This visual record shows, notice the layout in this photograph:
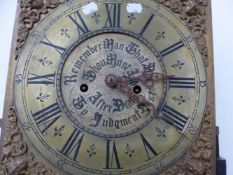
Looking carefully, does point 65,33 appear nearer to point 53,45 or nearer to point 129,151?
point 53,45

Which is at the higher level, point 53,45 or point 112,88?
point 53,45

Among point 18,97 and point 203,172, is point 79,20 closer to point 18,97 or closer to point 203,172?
point 18,97

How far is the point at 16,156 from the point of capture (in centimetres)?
112

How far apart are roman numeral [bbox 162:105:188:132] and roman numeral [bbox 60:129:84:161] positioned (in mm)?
252

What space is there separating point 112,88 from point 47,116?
0.21 meters

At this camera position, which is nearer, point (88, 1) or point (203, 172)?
point (203, 172)

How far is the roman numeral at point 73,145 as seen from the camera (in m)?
1.11

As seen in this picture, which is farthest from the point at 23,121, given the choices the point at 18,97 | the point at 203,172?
the point at 203,172

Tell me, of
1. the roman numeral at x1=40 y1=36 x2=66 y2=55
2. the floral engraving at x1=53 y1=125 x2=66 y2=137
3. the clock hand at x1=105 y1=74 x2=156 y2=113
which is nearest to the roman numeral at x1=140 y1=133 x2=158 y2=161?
the clock hand at x1=105 y1=74 x2=156 y2=113

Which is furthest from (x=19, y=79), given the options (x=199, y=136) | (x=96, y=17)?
(x=199, y=136)

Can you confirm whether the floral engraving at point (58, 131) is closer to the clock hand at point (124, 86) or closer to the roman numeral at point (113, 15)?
the clock hand at point (124, 86)

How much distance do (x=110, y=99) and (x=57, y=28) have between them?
0.28 metres

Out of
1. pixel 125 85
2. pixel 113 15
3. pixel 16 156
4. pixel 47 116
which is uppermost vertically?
pixel 113 15

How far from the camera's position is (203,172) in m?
1.09
